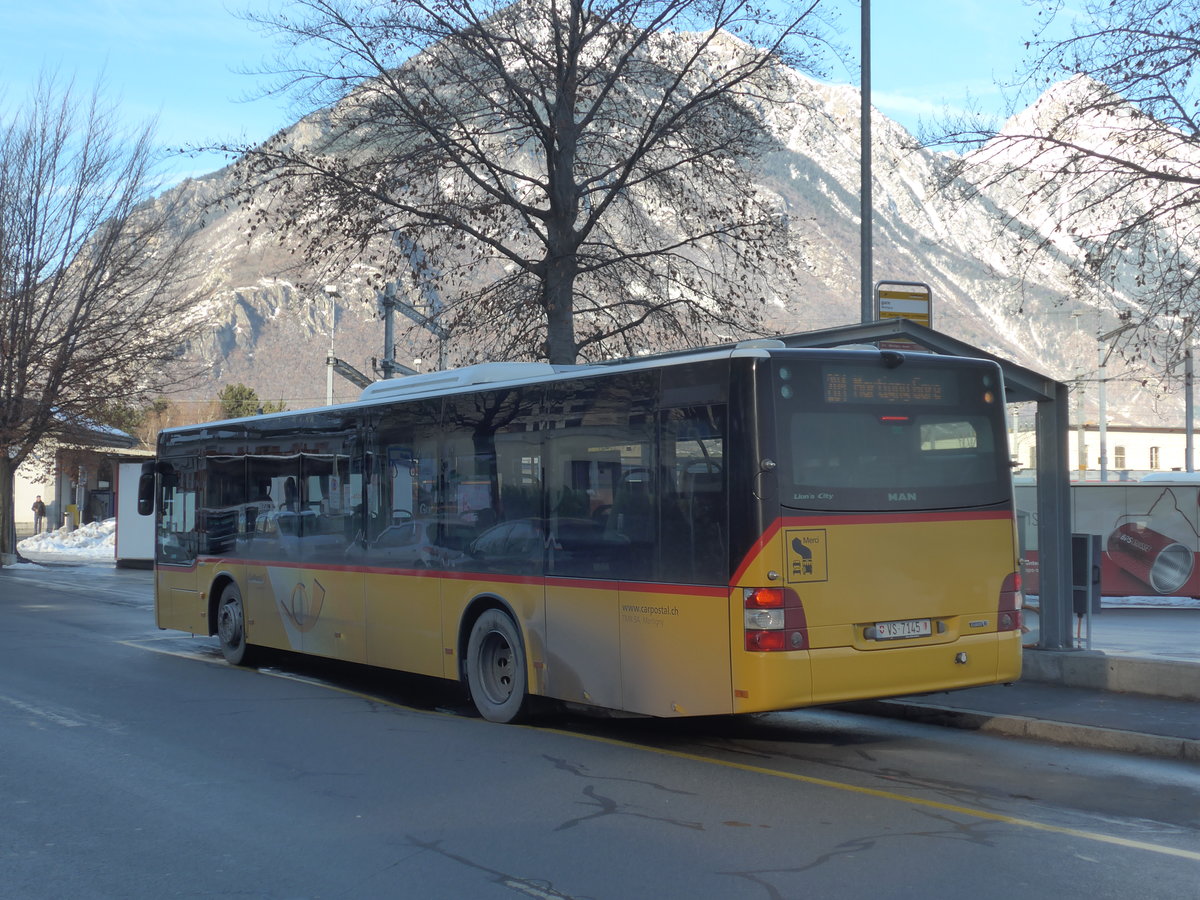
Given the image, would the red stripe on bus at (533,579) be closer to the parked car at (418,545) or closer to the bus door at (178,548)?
the parked car at (418,545)

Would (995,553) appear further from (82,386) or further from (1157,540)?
(82,386)

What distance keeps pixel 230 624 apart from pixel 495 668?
5409 millimetres

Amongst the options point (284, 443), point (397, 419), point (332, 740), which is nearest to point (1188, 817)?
point (332, 740)

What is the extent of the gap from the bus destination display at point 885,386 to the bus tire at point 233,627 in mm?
8510

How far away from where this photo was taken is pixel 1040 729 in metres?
9.74

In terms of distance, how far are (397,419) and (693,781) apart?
17.6 feet

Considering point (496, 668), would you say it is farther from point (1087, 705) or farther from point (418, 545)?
point (1087, 705)

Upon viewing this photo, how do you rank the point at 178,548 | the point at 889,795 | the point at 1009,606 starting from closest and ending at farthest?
the point at 889,795
the point at 1009,606
the point at 178,548

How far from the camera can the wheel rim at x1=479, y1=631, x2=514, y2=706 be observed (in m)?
10.7

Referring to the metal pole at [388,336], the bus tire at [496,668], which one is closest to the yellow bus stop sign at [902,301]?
the bus tire at [496,668]

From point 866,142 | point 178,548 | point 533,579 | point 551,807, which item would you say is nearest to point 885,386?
point 533,579

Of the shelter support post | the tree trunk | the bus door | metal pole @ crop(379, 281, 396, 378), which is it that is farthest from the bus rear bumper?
metal pole @ crop(379, 281, 396, 378)

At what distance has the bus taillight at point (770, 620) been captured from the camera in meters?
8.25

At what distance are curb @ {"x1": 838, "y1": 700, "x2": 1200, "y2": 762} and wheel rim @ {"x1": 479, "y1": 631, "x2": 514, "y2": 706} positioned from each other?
116 inches
